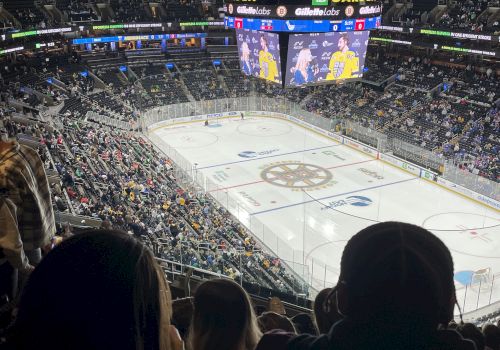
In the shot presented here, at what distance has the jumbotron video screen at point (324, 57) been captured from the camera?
2400 centimetres

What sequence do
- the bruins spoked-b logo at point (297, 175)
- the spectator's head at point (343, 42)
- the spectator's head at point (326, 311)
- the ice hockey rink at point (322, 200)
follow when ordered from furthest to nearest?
the bruins spoked-b logo at point (297, 175) → the spectator's head at point (343, 42) → the ice hockey rink at point (322, 200) → the spectator's head at point (326, 311)

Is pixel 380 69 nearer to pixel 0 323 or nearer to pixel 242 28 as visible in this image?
pixel 242 28

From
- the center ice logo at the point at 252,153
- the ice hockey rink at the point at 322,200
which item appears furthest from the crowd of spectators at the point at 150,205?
the center ice logo at the point at 252,153

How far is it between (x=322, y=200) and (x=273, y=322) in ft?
69.5

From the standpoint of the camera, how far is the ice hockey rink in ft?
57.3

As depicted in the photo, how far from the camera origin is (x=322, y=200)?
23906 mm

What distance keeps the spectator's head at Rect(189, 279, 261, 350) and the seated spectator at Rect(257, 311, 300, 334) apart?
0.88m

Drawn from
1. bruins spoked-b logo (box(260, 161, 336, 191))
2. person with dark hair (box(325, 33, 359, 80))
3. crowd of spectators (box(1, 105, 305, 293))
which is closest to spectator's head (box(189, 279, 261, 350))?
crowd of spectators (box(1, 105, 305, 293))

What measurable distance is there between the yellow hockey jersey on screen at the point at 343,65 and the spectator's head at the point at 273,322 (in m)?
23.0

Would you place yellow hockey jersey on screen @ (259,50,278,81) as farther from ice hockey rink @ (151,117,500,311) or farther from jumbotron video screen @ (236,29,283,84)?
ice hockey rink @ (151,117,500,311)

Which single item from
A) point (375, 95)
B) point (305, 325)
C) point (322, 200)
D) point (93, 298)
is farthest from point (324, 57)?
point (93, 298)

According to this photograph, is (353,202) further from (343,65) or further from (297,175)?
(343,65)

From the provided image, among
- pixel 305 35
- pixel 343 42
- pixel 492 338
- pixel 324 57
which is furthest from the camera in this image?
pixel 343 42

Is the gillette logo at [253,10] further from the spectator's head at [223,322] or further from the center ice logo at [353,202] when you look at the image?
the spectator's head at [223,322]
